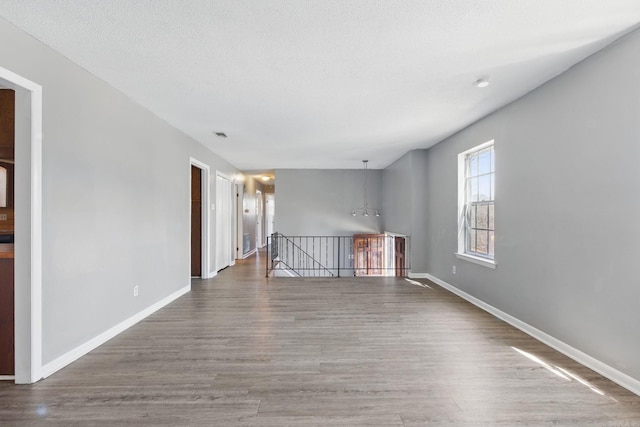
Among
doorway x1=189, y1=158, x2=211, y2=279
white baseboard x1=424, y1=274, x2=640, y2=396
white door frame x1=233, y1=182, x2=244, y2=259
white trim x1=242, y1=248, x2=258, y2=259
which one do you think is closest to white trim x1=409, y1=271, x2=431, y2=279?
white baseboard x1=424, y1=274, x2=640, y2=396

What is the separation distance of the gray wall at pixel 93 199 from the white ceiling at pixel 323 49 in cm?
22

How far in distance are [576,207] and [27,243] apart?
4.26m

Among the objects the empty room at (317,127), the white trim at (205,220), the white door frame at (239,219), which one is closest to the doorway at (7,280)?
the empty room at (317,127)

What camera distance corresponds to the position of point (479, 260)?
3.99 m

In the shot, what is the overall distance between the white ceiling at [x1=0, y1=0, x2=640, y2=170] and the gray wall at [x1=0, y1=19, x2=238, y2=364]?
215mm

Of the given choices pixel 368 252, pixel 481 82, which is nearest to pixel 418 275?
pixel 368 252

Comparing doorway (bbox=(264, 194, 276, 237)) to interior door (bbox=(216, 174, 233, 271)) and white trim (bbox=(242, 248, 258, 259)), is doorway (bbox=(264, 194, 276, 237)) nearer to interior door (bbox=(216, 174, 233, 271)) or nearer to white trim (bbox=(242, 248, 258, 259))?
white trim (bbox=(242, 248, 258, 259))

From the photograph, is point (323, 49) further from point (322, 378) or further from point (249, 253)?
point (249, 253)

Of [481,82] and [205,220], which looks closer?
[481,82]

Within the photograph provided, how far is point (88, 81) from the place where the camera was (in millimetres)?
2658

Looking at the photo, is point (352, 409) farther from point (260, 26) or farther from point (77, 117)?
point (77, 117)

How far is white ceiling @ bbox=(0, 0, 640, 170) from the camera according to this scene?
1839mm

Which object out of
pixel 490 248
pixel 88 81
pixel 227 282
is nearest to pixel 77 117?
pixel 88 81

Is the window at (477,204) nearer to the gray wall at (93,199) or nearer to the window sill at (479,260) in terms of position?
the window sill at (479,260)
